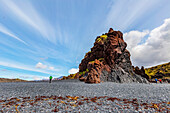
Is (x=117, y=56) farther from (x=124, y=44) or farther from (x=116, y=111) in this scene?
(x=116, y=111)

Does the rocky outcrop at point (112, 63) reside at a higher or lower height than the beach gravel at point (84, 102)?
higher

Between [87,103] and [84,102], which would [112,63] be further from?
[87,103]

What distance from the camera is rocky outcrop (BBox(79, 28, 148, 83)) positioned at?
33.5 m

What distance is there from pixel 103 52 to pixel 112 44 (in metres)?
5.53

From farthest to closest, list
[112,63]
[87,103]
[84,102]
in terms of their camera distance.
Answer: [112,63] → [84,102] → [87,103]

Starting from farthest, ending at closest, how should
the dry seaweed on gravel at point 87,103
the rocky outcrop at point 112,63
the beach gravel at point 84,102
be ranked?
Result: the rocky outcrop at point 112,63 → the dry seaweed on gravel at point 87,103 → the beach gravel at point 84,102

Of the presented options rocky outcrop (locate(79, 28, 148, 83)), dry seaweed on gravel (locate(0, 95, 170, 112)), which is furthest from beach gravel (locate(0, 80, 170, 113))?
rocky outcrop (locate(79, 28, 148, 83))

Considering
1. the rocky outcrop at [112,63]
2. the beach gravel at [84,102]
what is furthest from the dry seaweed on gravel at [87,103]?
the rocky outcrop at [112,63]

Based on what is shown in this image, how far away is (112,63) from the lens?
1501 inches

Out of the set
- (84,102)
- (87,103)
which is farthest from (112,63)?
(87,103)

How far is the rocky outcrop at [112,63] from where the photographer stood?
3345cm

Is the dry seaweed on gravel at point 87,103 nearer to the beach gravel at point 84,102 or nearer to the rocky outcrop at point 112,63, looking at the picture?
the beach gravel at point 84,102

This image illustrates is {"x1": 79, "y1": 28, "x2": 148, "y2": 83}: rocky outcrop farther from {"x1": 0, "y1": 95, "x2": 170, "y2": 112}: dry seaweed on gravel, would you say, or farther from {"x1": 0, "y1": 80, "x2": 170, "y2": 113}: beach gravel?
{"x1": 0, "y1": 95, "x2": 170, "y2": 112}: dry seaweed on gravel

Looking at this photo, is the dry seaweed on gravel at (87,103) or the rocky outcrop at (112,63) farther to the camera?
the rocky outcrop at (112,63)
